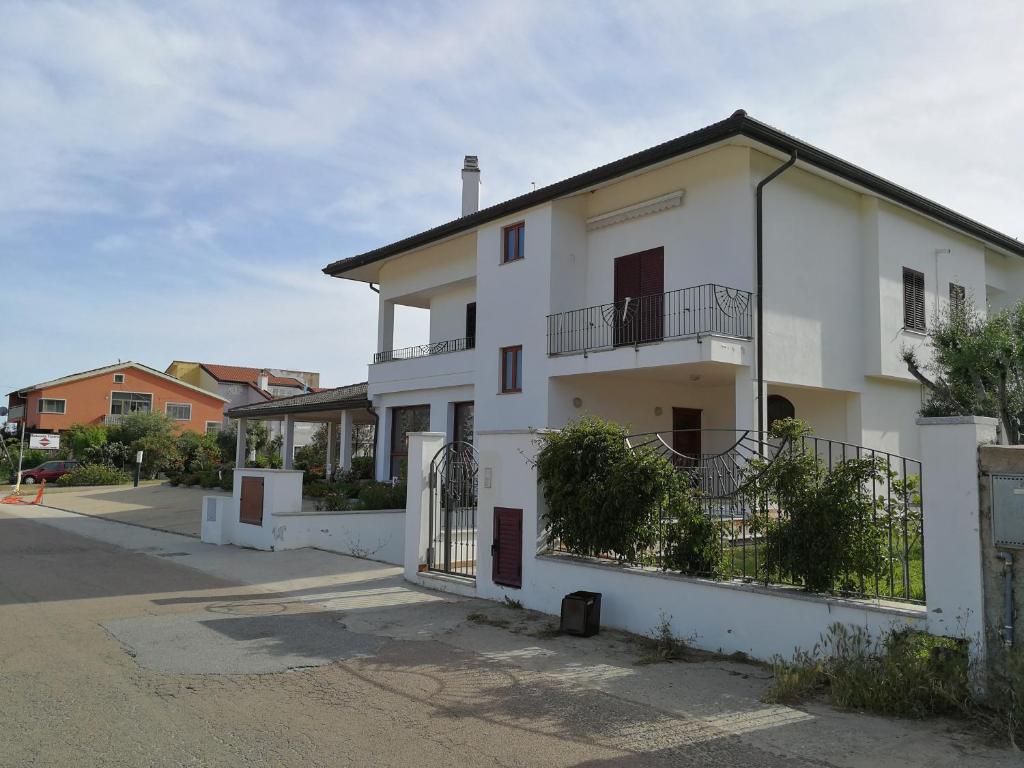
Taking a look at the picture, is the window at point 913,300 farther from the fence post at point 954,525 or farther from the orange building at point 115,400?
the orange building at point 115,400

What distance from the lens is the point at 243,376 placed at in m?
67.9

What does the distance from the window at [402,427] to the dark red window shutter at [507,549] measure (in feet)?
41.4

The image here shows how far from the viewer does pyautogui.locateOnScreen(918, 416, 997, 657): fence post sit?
5.49 m

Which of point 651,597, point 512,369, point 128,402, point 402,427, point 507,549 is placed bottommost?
point 651,597

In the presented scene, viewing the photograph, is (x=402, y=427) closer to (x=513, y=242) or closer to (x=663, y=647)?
(x=513, y=242)

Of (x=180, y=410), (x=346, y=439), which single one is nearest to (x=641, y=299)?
(x=346, y=439)

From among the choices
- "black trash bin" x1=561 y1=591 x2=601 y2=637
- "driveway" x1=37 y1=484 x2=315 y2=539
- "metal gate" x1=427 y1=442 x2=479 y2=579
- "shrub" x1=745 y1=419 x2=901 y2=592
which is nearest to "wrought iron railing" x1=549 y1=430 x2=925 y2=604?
"shrub" x1=745 y1=419 x2=901 y2=592

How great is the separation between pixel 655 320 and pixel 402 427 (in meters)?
9.60

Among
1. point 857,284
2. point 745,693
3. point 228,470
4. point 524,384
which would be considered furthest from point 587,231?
point 228,470

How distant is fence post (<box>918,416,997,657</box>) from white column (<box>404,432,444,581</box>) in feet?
22.5

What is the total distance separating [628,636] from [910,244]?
13.5m

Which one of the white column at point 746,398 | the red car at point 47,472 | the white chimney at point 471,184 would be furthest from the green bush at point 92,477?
the white column at point 746,398

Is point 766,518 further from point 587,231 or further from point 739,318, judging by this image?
point 587,231

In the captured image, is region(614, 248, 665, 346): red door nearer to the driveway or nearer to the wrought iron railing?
the wrought iron railing
